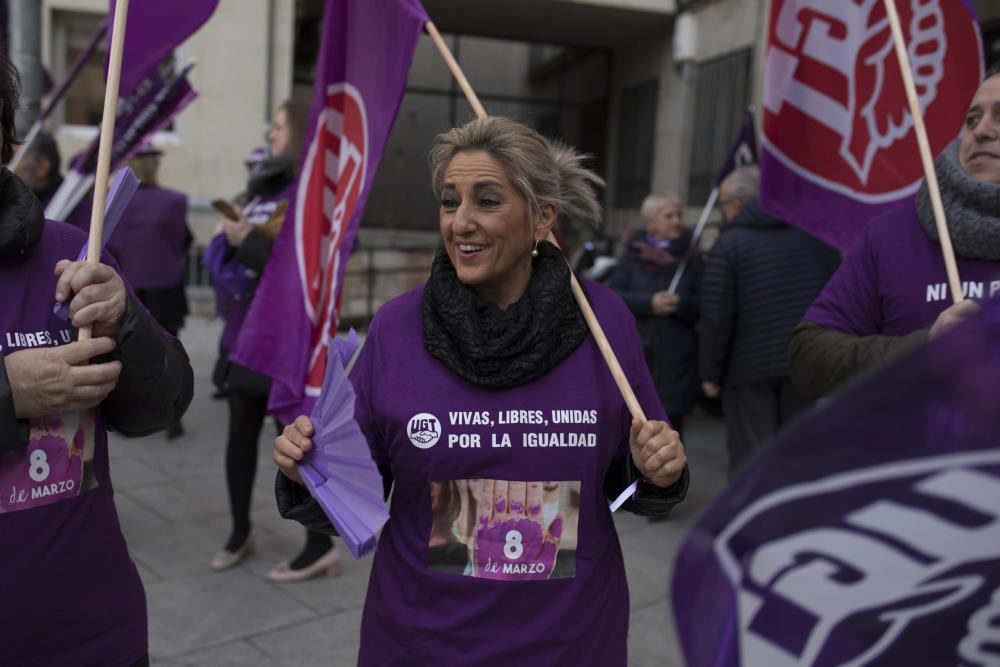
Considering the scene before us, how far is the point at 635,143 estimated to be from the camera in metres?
17.1

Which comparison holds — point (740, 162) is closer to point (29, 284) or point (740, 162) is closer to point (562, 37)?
point (29, 284)

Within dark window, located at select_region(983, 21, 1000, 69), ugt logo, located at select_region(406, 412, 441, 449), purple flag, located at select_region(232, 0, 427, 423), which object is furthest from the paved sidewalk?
dark window, located at select_region(983, 21, 1000, 69)

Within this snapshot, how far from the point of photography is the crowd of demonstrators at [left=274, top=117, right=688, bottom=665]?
2018 millimetres

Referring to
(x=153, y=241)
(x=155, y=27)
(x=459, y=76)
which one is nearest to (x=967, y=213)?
(x=459, y=76)

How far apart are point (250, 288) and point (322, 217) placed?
120cm

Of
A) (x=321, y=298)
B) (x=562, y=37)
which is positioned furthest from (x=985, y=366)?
(x=562, y=37)

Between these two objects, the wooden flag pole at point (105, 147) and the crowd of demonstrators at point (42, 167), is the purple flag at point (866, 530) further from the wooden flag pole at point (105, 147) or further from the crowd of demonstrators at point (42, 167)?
the crowd of demonstrators at point (42, 167)

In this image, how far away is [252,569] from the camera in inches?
186

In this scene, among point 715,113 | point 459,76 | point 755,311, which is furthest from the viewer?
point 715,113

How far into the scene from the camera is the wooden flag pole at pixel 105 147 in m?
1.91

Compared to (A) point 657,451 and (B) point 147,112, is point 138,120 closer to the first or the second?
(B) point 147,112

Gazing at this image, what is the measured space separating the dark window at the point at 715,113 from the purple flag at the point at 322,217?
949cm

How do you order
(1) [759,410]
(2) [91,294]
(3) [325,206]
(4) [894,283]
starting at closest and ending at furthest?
(2) [91,294]
(4) [894,283]
(3) [325,206]
(1) [759,410]

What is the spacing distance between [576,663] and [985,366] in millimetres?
1241
